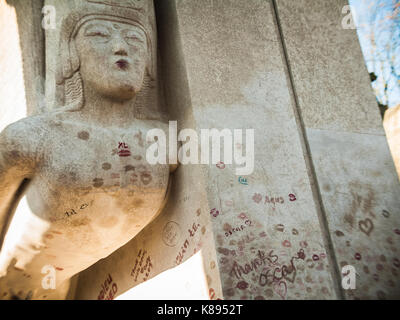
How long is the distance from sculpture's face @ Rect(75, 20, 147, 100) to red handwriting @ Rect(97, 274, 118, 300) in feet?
4.27

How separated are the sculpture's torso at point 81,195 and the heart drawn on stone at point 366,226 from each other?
121 cm

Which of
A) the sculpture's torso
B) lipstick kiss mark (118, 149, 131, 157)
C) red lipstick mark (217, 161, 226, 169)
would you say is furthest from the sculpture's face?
red lipstick mark (217, 161, 226, 169)

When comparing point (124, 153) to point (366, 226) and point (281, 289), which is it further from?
point (366, 226)

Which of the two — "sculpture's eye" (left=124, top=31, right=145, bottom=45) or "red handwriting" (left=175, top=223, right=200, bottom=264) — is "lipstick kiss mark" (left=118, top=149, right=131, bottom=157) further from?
"sculpture's eye" (left=124, top=31, right=145, bottom=45)


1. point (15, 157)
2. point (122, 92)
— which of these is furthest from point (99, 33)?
point (15, 157)

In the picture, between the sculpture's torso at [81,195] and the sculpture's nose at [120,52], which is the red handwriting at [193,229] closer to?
the sculpture's torso at [81,195]

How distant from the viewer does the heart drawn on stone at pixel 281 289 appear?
7.54 feet

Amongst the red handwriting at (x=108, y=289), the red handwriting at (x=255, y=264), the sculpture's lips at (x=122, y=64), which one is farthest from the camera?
the red handwriting at (x=108, y=289)

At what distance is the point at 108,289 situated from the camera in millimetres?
3137

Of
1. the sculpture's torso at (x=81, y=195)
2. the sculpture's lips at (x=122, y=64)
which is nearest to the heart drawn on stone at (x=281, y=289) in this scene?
the sculpture's torso at (x=81, y=195)

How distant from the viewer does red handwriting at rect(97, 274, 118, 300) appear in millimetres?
3086

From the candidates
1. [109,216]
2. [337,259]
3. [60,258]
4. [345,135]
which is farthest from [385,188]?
[60,258]
